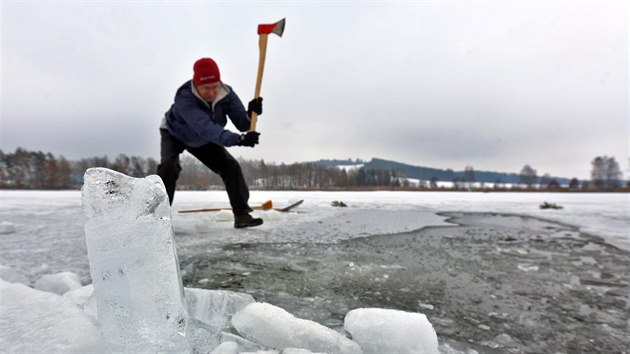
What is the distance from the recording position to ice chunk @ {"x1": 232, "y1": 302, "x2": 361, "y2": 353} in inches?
34.0

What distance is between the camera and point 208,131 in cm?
307

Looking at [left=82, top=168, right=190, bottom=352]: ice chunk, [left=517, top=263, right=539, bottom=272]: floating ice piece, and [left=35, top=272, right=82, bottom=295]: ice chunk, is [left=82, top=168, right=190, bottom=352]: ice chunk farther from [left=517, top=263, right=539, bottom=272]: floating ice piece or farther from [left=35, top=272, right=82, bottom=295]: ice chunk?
[left=517, top=263, right=539, bottom=272]: floating ice piece

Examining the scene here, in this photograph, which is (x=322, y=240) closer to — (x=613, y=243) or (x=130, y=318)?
(x=130, y=318)

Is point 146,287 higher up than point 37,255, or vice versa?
point 146,287

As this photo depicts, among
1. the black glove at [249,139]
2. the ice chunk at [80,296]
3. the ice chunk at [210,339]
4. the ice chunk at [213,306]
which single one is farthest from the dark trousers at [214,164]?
the ice chunk at [210,339]

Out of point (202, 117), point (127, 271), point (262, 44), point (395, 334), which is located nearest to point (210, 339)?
point (127, 271)

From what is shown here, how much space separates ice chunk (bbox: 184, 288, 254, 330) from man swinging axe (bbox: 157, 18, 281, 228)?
7.34 ft

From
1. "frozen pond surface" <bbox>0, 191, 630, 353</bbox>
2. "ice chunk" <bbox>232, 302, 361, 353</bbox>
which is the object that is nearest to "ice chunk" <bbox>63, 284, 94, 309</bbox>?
"frozen pond surface" <bbox>0, 191, 630, 353</bbox>

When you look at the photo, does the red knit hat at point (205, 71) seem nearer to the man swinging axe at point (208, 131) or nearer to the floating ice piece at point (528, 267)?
the man swinging axe at point (208, 131)

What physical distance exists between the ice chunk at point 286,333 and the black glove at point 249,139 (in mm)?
2477

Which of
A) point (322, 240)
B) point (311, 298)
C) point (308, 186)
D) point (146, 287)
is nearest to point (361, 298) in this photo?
point (311, 298)

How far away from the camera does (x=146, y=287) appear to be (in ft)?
2.37

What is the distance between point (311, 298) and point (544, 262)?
6.07ft

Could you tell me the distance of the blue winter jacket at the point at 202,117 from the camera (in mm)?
3074
